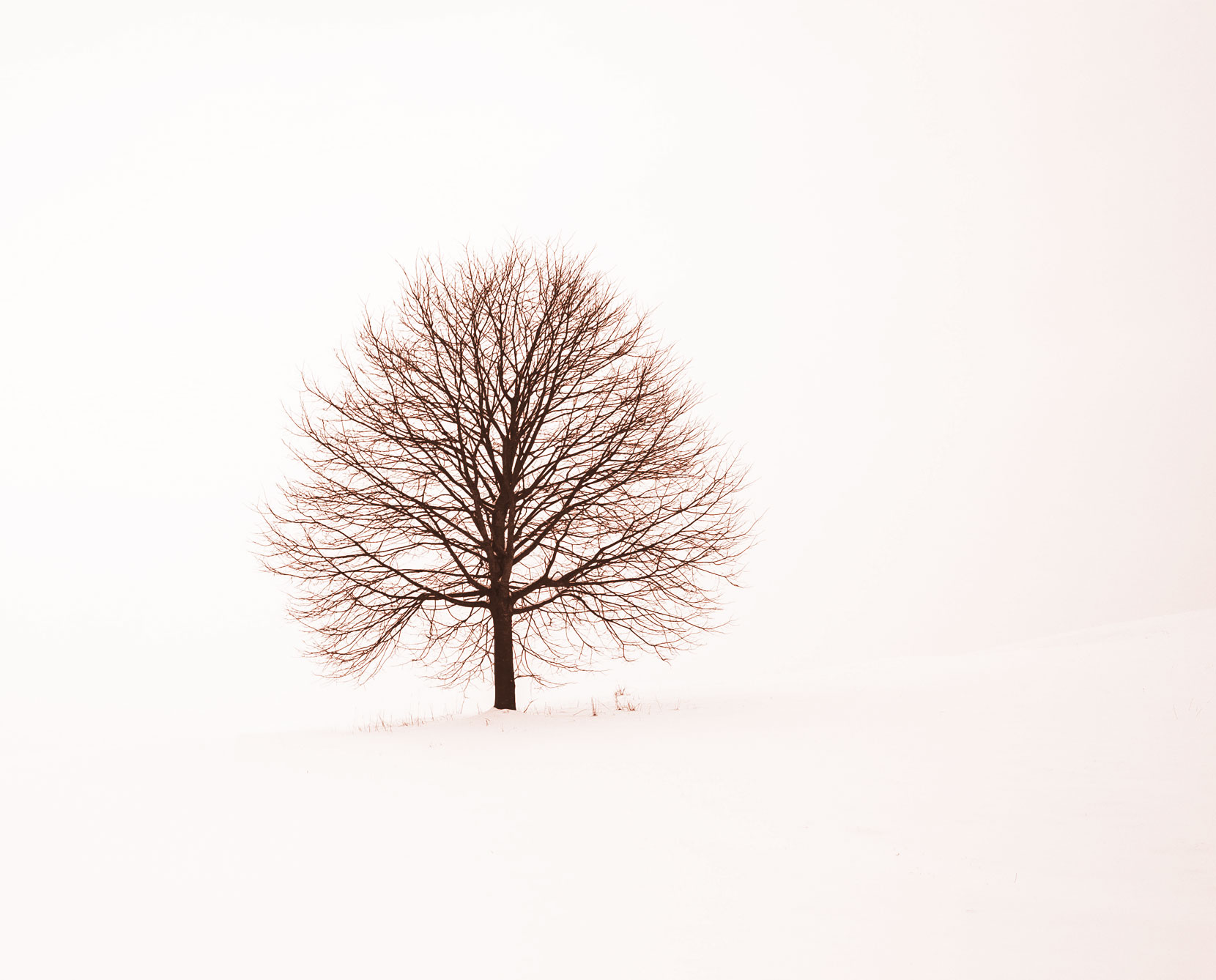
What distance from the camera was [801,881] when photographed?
20.0 ft

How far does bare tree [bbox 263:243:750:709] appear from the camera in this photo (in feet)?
46.9

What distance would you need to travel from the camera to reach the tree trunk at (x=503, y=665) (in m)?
14.6

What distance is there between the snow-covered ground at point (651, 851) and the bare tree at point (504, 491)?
2.89 m

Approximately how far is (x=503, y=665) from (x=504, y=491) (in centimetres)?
328

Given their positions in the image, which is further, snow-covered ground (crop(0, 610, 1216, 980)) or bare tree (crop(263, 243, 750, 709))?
bare tree (crop(263, 243, 750, 709))

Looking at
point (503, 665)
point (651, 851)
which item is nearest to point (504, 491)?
point (503, 665)

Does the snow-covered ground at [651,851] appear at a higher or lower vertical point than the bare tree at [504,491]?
lower

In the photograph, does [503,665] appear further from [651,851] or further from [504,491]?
[651,851]

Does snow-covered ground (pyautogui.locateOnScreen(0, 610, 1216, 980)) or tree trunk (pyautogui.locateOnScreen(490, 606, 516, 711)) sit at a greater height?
tree trunk (pyautogui.locateOnScreen(490, 606, 516, 711))

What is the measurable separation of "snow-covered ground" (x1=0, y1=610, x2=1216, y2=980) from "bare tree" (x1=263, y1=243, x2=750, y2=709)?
2.89 meters

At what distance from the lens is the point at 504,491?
1469 centimetres

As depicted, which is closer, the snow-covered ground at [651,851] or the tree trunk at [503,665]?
the snow-covered ground at [651,851]

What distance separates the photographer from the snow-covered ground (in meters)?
5.21

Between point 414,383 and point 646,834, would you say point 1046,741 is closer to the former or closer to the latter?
point 646,834
